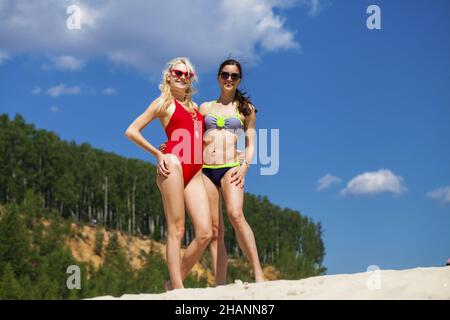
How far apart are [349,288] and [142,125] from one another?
339 cm

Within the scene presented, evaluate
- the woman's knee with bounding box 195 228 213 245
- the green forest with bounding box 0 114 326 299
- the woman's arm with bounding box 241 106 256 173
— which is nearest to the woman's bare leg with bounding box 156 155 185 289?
the woman's knee with bounding box 195 228 213 245

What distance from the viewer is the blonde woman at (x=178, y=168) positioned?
25.3 feet

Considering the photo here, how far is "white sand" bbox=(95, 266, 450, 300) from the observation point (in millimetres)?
5848

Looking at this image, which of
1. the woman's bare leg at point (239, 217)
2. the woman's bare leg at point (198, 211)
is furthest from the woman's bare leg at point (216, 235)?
the woman's bare leg at point (198, 211)

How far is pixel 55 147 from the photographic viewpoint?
242 ft

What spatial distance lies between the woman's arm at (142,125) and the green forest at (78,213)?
40.0 meters

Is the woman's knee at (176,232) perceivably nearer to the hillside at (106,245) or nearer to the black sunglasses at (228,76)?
the black sunglasses at (228,76)

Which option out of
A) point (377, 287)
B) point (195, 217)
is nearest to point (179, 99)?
point (195, 217)

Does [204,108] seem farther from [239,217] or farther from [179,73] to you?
[239,217]

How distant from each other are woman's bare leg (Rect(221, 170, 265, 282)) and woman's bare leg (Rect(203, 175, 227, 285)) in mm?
145

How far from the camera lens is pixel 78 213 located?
249 feet

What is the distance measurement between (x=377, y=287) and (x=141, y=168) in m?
80.3

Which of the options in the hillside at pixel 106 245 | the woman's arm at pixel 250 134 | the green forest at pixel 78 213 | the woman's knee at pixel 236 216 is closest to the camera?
the woman's knee at pixel 236 216
